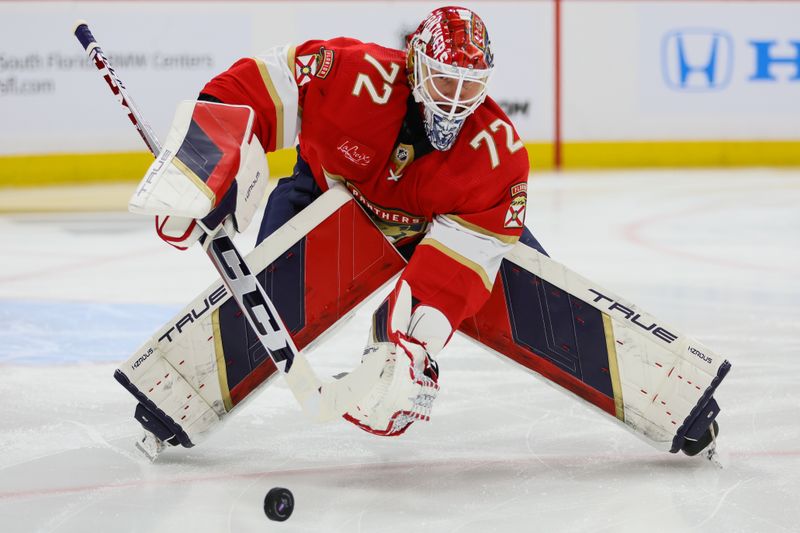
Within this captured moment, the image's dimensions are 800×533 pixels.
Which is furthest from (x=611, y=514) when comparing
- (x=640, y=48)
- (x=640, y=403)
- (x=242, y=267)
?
(x=640, y=48)

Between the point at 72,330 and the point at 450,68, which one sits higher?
the point at 450,68

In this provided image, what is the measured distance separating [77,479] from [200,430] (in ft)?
0.81

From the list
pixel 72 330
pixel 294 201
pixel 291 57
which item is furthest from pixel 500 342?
pixel 72 330

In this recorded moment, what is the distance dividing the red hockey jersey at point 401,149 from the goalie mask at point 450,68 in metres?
0.08

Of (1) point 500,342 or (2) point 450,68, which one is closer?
(2) point 450,68

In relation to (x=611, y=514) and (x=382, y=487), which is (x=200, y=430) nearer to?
(x=382, y=487)

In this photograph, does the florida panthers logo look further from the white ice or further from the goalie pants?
the white ice

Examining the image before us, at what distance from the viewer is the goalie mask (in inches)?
79.1

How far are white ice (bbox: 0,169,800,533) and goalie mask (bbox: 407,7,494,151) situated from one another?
65cm

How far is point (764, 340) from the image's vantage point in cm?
312

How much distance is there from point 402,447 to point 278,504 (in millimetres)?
479

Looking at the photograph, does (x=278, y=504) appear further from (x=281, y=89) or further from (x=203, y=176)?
(x=281, y=89)

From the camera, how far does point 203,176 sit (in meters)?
1.88

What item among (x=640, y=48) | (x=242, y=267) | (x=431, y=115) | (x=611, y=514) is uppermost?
(x=431, y=115)
